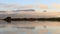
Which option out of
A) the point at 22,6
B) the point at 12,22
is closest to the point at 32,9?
the point at 22,6

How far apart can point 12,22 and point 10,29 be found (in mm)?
59

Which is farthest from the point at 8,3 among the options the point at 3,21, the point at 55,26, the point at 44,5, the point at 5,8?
the point at 55,26

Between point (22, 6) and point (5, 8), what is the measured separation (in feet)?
0.46

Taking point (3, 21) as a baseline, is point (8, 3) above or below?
above

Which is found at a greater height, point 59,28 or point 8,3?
point 8,3

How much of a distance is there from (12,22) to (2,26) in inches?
3.5

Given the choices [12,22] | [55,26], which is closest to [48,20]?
[55,26]

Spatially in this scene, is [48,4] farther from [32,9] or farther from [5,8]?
[5,8]

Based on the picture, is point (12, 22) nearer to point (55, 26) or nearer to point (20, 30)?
point (20, 30)

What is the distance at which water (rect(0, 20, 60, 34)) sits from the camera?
1.49 m

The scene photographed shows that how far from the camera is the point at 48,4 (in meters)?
1.49

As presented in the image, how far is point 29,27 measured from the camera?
1497 millimetres

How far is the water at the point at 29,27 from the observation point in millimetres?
1489

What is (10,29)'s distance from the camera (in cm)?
149
